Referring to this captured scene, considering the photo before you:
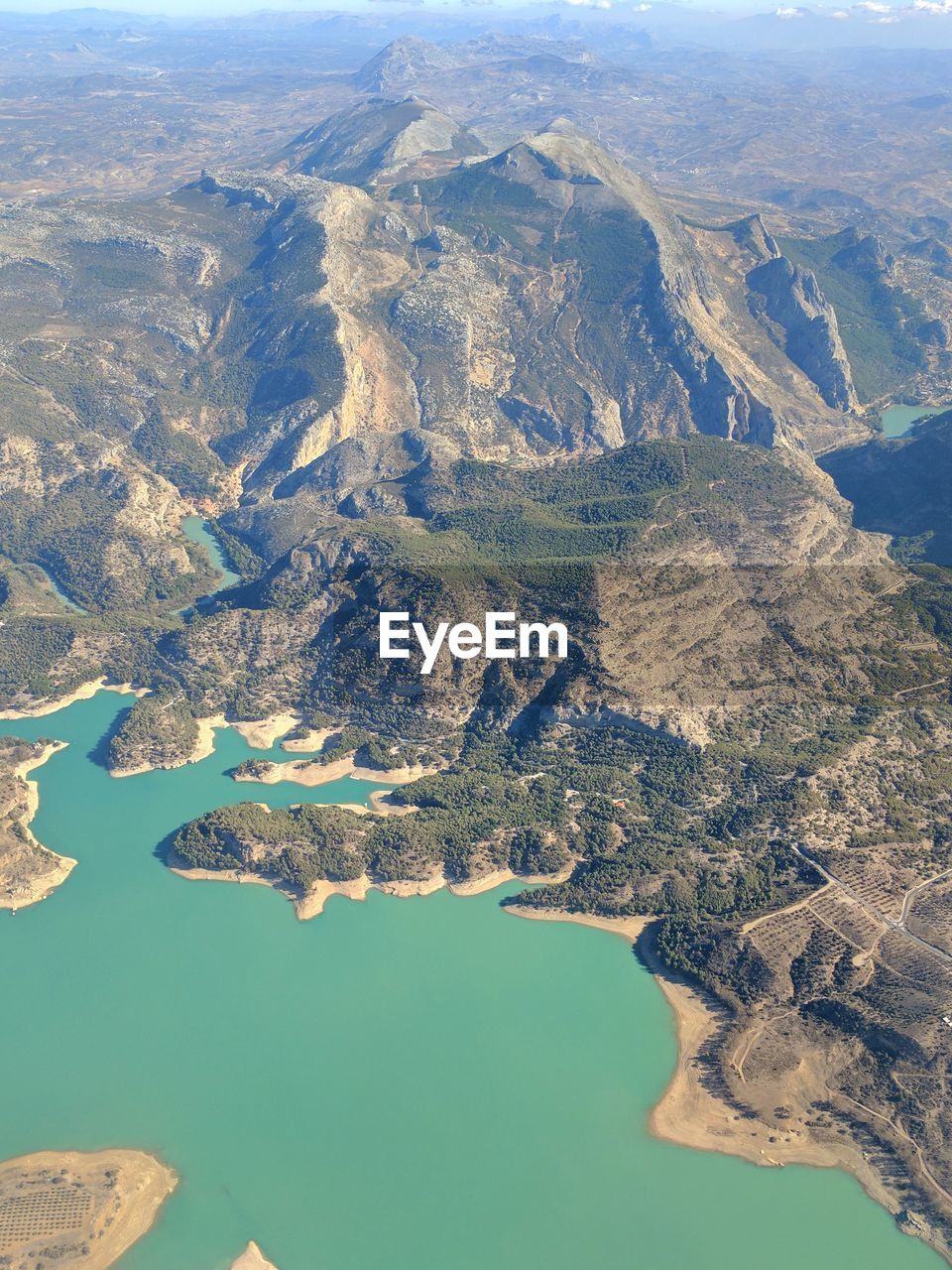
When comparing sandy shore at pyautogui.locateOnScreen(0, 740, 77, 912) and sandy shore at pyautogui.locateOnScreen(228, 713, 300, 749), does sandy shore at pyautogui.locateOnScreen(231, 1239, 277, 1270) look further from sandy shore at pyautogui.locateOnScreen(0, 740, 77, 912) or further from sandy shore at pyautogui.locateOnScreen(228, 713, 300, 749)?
sandy shore at pyautogui.locateOnScreen(228, 713, 300, 749)

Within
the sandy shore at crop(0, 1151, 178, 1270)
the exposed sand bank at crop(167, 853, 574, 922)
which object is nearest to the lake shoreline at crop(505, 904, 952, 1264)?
the exposed sand bank at crop(167, 853, 574, 922)

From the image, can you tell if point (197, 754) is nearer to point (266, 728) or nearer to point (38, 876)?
point (266, 728)

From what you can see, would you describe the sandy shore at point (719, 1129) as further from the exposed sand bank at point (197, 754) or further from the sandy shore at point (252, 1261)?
the exposed sand bank at point (197, 754)

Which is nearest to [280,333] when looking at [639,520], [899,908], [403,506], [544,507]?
[403,506]

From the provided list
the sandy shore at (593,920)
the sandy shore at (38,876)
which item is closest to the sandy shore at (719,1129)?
the sandy shore at (593,920)

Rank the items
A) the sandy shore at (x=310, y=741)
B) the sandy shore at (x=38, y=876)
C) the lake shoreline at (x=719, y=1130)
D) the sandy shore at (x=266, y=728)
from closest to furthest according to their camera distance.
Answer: the lake shoreline at (x=719, y=1130)
the sandy shore at (x=38, y=876)
the sandy shore at (x=310, y=741)
the sandy shore at (x=266, y=728)

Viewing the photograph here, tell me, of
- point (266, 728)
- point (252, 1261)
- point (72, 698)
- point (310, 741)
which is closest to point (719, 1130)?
point (252, 1261)
